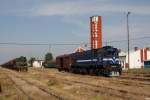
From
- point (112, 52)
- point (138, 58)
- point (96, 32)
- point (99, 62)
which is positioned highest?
point (96, 32)

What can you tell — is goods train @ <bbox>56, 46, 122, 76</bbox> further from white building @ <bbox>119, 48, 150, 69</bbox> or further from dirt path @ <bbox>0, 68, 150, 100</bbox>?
white building @ <bbox>119, 48, 150, 69</bbox>

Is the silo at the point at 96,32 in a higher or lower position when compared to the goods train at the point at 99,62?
higher

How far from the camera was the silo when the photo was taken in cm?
7050

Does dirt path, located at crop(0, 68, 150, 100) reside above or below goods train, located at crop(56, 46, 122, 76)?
below

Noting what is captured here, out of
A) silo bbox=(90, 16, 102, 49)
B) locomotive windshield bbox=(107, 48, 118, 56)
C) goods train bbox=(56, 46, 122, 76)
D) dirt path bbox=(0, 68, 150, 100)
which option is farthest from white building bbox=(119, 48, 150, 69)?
dirt path bbox=(0, 68, 150, 100)

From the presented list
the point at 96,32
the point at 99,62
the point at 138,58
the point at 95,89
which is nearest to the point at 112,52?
the point at 99,62

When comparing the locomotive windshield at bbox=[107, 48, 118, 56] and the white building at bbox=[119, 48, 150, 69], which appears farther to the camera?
the white building at bbox=[119, 48, 150, 69]

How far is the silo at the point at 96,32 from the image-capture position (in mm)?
70500

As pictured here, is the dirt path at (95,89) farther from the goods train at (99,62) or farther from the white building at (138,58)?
the white building at (138,58)

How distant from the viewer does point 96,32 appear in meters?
71.6

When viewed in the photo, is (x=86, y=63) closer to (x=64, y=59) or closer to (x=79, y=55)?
(x=79, y=55)

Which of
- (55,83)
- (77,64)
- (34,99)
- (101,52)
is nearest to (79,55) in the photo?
(77,64)

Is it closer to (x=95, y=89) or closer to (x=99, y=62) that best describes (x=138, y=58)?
(x=99, y=62)

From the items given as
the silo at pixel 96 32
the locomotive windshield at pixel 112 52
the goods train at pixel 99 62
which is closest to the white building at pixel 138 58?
the silo at pixel 96 32
